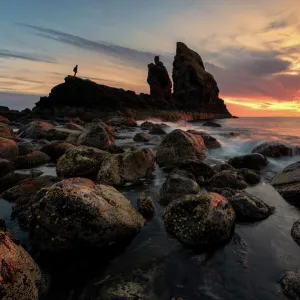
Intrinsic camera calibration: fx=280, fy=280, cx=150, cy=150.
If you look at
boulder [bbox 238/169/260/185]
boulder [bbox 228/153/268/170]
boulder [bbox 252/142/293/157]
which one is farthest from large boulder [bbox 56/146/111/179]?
boulder [bbox 252/142/293/157]

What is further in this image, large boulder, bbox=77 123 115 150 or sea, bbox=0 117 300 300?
large boulder, bbox=77 123 115 150

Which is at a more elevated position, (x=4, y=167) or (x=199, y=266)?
(x=4, y=167)

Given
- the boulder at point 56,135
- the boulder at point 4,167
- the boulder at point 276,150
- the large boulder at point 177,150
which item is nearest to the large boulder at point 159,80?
the boulder at point 56,135

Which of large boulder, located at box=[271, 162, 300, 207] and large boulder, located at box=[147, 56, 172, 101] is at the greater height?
large boulder, located at box=[147, 56, 172, 101]

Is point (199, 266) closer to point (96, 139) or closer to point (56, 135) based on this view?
point (96, 139)

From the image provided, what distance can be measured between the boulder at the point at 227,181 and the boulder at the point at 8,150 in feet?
36.8

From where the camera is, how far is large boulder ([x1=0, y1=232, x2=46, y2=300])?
4.46 m

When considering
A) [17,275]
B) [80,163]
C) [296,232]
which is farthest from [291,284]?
[80,163]

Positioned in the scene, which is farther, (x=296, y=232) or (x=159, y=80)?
(x=159, y=80)

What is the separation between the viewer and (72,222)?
6.48m

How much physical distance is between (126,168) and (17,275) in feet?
25.6

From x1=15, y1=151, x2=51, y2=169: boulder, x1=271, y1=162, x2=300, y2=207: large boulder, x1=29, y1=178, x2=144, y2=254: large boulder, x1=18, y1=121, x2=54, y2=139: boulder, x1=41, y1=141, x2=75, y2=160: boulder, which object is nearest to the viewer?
x1=29, y1=178, x2=144, y2=254: large boulder

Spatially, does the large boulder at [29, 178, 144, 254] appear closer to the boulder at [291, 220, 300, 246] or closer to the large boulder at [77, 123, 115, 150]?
the boulder at [291, 220, 300, 246]

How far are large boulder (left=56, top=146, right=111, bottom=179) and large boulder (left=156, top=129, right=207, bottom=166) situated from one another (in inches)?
167
